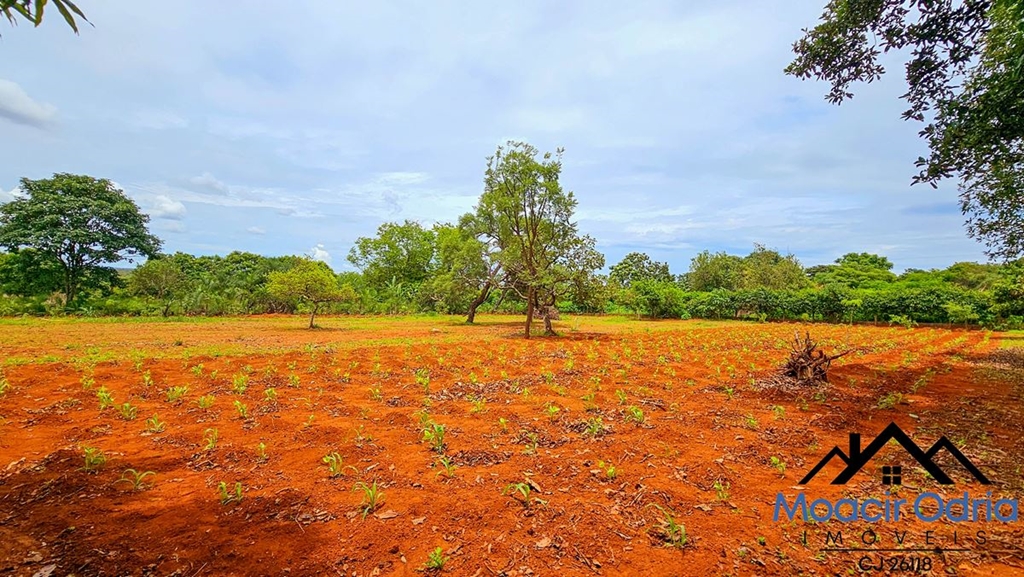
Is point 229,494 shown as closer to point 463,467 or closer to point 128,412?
point 463,467

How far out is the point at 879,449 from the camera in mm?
4574

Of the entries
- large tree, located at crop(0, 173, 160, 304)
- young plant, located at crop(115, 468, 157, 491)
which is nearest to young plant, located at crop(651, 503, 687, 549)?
young plant, located at crop(115, 468, 157, 491)

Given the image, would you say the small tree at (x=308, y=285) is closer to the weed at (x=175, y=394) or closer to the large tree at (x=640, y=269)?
the weed at (x=175, y=394)

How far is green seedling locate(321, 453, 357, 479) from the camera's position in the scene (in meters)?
4.01

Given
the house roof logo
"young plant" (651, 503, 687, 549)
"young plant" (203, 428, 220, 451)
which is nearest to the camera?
"young plant" (651, 503, 687, 549)

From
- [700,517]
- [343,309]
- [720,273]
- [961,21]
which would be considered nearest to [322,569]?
[700,517]

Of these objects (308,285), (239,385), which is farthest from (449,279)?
(239,385)

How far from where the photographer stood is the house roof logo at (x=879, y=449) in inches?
153

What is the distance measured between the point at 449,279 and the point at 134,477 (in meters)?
18.9

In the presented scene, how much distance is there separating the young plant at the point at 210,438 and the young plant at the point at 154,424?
62 cm

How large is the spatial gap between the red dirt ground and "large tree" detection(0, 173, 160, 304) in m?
23.0

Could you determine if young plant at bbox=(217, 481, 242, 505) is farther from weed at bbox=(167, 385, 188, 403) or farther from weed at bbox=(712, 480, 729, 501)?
weed at bbox=(712, 480, 729, 501)

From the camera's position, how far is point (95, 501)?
3.43m

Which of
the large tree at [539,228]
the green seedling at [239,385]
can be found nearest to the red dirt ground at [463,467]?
the green seedling at [239,385]
